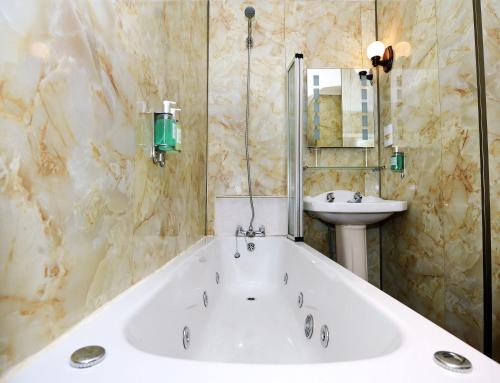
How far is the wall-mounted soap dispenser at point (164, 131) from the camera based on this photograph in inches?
40.8

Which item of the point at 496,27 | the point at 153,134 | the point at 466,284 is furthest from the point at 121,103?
the point at 466,284


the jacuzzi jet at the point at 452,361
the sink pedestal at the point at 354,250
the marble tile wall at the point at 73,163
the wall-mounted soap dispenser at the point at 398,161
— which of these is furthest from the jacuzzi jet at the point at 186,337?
the wall-mounted soap dispenser at the point at 398,161

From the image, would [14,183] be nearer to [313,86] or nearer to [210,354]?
[210,354]

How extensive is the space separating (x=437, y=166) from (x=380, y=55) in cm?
102

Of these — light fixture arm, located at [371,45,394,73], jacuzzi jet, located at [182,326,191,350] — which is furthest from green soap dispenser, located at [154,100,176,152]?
light fixture arm, located at [371,45,394,73]

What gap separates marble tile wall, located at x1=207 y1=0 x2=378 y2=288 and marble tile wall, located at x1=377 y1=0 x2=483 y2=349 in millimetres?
316

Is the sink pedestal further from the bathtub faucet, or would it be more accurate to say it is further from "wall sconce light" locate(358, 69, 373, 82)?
"wall sconce light" locate(358, 69, 373, 82)

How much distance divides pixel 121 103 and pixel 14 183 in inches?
17.1

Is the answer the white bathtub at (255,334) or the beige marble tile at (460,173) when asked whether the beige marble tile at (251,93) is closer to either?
the white bathtub at (255,334)

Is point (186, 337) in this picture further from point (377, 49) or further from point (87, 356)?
point (377, 49)

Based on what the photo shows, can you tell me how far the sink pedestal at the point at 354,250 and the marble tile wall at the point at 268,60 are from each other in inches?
14.3

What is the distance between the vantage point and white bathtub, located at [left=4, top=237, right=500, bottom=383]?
447mm

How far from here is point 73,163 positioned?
24.1 inches

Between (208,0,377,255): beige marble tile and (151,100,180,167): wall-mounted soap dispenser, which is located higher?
(208,0,377,255): beige marble tile
